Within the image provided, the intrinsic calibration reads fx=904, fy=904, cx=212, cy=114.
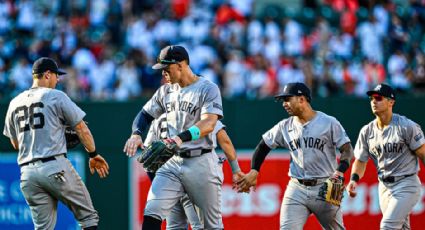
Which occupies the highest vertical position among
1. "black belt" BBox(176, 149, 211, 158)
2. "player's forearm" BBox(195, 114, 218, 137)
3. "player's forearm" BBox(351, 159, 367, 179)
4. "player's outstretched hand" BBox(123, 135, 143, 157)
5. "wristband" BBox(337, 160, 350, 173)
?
"player's forearm" BBox(195, 114, 218, 137)

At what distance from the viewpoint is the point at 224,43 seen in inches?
718

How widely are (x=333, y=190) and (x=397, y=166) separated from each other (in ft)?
3.34

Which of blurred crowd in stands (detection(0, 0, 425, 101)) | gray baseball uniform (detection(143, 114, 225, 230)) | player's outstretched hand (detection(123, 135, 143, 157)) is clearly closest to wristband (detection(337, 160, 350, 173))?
gray baseball uniform (detection(143, 114, 225, 230))

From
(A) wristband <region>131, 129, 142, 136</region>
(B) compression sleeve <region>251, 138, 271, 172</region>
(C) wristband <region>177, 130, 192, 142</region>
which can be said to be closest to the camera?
(C) wristband <region>177, 130, 192, 142</region>

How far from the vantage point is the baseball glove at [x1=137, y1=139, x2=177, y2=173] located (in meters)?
8.30

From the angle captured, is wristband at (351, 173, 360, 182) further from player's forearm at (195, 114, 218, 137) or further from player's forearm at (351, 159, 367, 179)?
player's forearm at (195, 114, 218, 137)

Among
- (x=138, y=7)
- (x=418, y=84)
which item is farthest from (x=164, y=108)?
(x=138, y=7)

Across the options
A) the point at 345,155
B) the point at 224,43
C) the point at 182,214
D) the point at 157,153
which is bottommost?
the point at 182,214

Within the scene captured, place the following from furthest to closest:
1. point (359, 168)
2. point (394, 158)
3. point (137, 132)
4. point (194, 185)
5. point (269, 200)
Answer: point (269, 200), point (359, 168), point (394, 158), point (137, 132), point (194, 185)

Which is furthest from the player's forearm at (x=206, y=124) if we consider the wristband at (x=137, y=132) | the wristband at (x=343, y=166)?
the wristband at (x=343, y=166)

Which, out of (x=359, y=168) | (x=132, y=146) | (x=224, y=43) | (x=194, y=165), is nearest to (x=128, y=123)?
(x=359, y=168)

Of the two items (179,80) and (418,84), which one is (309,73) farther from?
(179,80)

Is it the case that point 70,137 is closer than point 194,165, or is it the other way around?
point 194,165

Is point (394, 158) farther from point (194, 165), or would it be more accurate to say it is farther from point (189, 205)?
point (194, 165)
